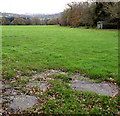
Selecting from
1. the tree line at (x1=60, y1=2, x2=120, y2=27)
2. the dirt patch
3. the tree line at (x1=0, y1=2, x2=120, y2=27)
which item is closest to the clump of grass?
the dirt patch

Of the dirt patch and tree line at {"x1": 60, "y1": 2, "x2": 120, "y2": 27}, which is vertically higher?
tree line at {"x1": 60, "y1": 2, "x2": 120, "y2": 27}

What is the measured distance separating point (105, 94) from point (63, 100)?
1825 mm

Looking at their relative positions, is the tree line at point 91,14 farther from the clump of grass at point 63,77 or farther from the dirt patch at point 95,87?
the dirt patch at point 95,87

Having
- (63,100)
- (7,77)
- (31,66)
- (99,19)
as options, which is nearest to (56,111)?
(63,100)

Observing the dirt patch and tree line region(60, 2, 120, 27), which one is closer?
the dirt patch

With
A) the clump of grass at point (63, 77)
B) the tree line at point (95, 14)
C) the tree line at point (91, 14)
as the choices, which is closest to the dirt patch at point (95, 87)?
the clump of grass at point (63, 77)

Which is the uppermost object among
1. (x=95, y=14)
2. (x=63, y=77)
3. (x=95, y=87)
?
(x=95, y=14)

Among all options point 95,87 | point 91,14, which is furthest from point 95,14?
point 95,87

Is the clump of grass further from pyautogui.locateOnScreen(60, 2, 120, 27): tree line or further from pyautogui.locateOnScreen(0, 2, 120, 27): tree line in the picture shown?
pyautogui.locateOnScreen(60, 2, 120, 27): tree line

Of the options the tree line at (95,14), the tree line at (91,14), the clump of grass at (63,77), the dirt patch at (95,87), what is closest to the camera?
the dirt patch at (95,87)

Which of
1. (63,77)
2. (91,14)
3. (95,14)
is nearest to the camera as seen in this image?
(63,77)

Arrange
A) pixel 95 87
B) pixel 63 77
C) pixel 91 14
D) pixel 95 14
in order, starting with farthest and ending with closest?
pixel 91 14 < pixel 95 14 < pixel 63 77 < pixel 95 87

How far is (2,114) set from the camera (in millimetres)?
5043

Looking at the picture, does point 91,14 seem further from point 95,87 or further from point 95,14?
point 95,87
